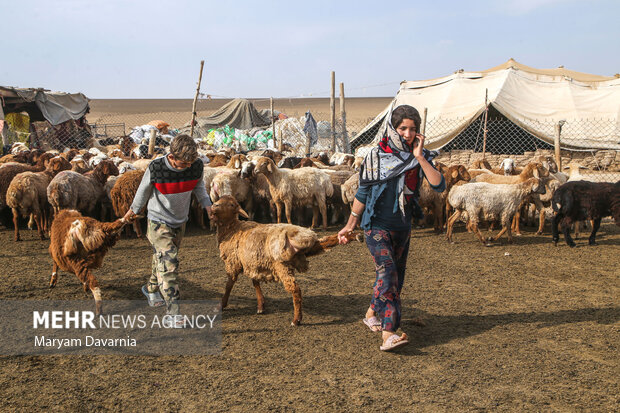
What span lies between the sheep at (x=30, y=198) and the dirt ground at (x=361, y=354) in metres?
2.26

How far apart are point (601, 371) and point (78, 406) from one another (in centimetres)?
409

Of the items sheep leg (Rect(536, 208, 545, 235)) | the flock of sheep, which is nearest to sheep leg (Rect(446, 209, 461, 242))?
the flock of sheep

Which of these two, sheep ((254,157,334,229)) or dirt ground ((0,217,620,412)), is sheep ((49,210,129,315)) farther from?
sheep ((254,157,334,229))

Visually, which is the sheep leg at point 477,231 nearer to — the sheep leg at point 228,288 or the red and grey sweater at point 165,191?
the sheep leg at point 228,288

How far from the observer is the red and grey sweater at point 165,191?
4898 millimetres

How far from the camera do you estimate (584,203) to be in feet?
Result: 29.7

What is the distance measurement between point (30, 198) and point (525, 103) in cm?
1704

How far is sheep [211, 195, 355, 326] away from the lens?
5.04 metres

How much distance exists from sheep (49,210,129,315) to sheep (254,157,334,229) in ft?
18.0

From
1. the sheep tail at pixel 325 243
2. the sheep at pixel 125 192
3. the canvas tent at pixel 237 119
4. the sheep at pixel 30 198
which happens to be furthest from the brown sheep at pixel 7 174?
the canvas tent at pixel 237 119

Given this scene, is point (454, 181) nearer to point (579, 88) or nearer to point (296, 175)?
point (296, 175)

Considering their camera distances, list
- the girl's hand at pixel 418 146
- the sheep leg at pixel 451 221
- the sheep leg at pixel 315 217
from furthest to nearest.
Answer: the sheep leg at pixel 315 217 → the sheep leg at pixel 451 221 → the girl's hand at pixel 418 146

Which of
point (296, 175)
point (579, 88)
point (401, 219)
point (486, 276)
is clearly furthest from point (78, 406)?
point (579, 88)

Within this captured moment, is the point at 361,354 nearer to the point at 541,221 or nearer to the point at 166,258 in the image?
the point at 166,258
